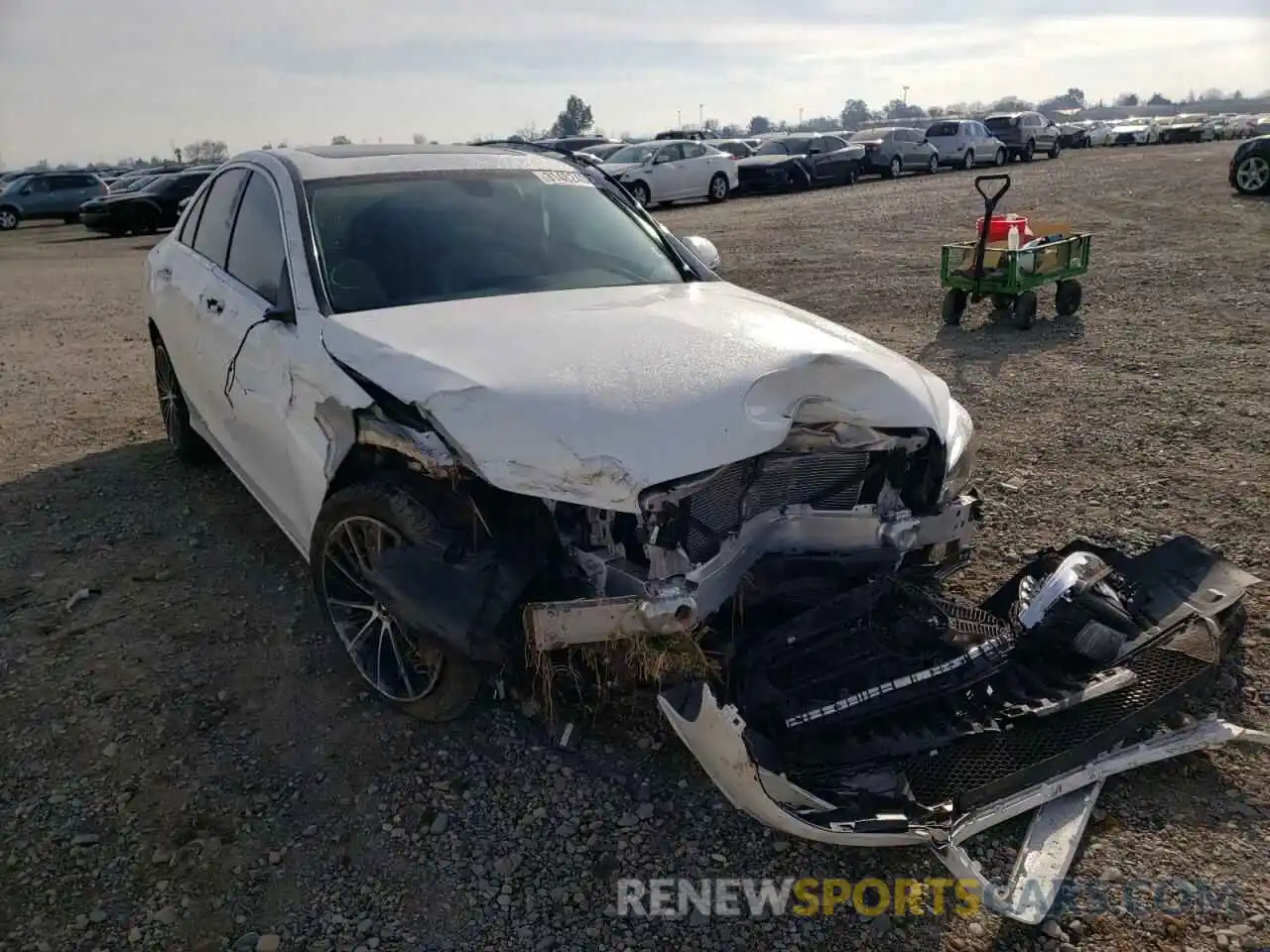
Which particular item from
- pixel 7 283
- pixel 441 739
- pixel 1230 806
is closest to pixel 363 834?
pixel 441 739

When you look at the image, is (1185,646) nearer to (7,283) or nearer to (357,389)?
(357,389)

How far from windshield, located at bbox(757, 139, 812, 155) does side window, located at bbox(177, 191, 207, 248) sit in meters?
24.4

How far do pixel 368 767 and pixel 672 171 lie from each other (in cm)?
2051

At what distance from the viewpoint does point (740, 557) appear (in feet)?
9.28

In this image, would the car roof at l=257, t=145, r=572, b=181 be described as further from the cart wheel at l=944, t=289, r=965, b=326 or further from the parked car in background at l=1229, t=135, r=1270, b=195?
the parked car in background at l=1229, t=135, r=1270, b=195

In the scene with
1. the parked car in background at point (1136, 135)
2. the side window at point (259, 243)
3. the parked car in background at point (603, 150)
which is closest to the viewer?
the side window at point (259, 243)

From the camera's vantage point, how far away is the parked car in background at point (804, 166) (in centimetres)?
2459

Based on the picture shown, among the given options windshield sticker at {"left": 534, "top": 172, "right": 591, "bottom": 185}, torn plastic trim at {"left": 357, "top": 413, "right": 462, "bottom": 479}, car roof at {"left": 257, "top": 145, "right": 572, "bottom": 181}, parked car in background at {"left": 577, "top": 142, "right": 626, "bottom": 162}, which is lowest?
torn plastic trim at {"left": 357, "top": 413, "right": 462, "bottom": 479}

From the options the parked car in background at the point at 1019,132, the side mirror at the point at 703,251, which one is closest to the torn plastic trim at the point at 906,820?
the side mirror at the point at 703,251

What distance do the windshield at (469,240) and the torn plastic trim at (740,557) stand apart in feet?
4.72

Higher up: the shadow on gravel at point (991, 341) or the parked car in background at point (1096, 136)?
the parked car in background at point (1096, 136)

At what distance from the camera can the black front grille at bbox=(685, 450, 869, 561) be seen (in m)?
A: 2.78

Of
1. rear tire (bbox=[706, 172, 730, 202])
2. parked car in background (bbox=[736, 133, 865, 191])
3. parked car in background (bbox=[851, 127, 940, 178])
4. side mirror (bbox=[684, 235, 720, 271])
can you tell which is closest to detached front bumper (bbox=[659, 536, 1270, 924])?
side mirror (bbox=[684, 235, 720, 271])

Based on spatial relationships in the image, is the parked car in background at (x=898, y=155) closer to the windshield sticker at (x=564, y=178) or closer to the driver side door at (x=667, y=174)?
the driver side door at (x=667, y=174)
